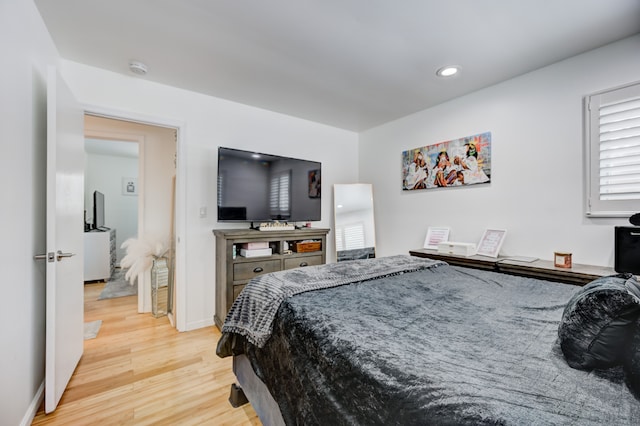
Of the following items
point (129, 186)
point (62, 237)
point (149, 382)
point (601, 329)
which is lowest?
point (149, 382)

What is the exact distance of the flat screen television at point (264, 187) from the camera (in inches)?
112

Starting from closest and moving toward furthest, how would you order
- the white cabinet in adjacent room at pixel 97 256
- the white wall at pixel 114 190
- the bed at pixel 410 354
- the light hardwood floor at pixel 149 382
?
the bed at pixel 410 354, the light hardwood floor at pixel 149 382, the white cabinet in adjacent room at pixel 97 256, the white wall at pixel 114 190

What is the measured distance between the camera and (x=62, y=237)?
174 cm

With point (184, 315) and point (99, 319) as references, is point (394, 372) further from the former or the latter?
point (99, 319)

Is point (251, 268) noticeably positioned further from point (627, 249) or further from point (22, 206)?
point (627, 249)

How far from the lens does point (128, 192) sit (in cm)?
610

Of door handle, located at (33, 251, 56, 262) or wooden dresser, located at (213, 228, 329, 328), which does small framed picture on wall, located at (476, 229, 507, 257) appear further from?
door handle, located at (33, 251, 56, 262)

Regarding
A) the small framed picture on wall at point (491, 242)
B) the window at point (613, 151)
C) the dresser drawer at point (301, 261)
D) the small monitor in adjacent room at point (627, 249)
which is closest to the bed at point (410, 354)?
the small monitor in adjacent room at point (627, 249)

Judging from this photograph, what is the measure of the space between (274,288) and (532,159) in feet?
8.42

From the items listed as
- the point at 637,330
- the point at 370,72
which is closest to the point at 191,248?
the point at 370,72

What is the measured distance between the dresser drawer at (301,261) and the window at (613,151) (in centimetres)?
251

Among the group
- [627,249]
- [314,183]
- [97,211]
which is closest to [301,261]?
[314,183]

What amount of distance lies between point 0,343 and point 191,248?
1.60 metres

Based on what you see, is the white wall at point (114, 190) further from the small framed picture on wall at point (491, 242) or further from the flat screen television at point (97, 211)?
the small framed picture on wall at point (491, 242)
